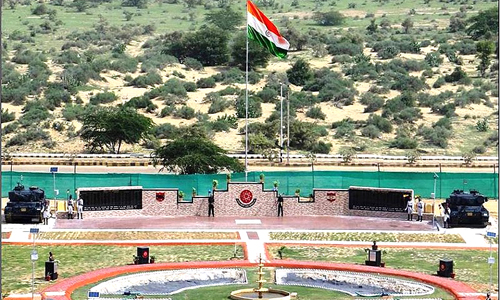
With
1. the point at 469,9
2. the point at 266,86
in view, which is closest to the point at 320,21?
the point at 469,9

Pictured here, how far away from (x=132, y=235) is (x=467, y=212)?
1480cm

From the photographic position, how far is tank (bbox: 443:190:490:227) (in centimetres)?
6362

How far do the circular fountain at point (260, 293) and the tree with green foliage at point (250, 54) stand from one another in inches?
3300

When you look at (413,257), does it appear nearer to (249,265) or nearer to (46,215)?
(249,265)

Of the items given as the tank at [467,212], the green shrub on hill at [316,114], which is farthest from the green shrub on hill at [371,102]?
the tank at [467,212]

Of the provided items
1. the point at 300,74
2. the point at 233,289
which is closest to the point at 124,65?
the point at 300,74

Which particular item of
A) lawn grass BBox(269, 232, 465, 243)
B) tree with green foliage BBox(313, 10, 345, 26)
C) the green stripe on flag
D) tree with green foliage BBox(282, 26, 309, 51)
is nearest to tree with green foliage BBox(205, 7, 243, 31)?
tree with green foliage BBox(313, 10, 345, 26)

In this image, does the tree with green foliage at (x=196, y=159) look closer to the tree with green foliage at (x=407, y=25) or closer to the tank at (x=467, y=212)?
the tank at (x=467, y=212)

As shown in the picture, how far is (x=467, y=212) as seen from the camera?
63.6 metres

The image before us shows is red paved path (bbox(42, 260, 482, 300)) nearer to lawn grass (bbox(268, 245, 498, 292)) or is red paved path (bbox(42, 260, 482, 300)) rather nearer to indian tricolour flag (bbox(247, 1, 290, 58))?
Answer: lawn grass (bbox(268, 245, 498, 292))

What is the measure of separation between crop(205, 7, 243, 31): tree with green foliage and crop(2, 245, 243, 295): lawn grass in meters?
96.5

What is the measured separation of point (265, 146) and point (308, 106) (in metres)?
18.2

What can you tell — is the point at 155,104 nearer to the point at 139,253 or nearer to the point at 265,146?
the point at 265,146

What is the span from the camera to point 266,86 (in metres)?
120
